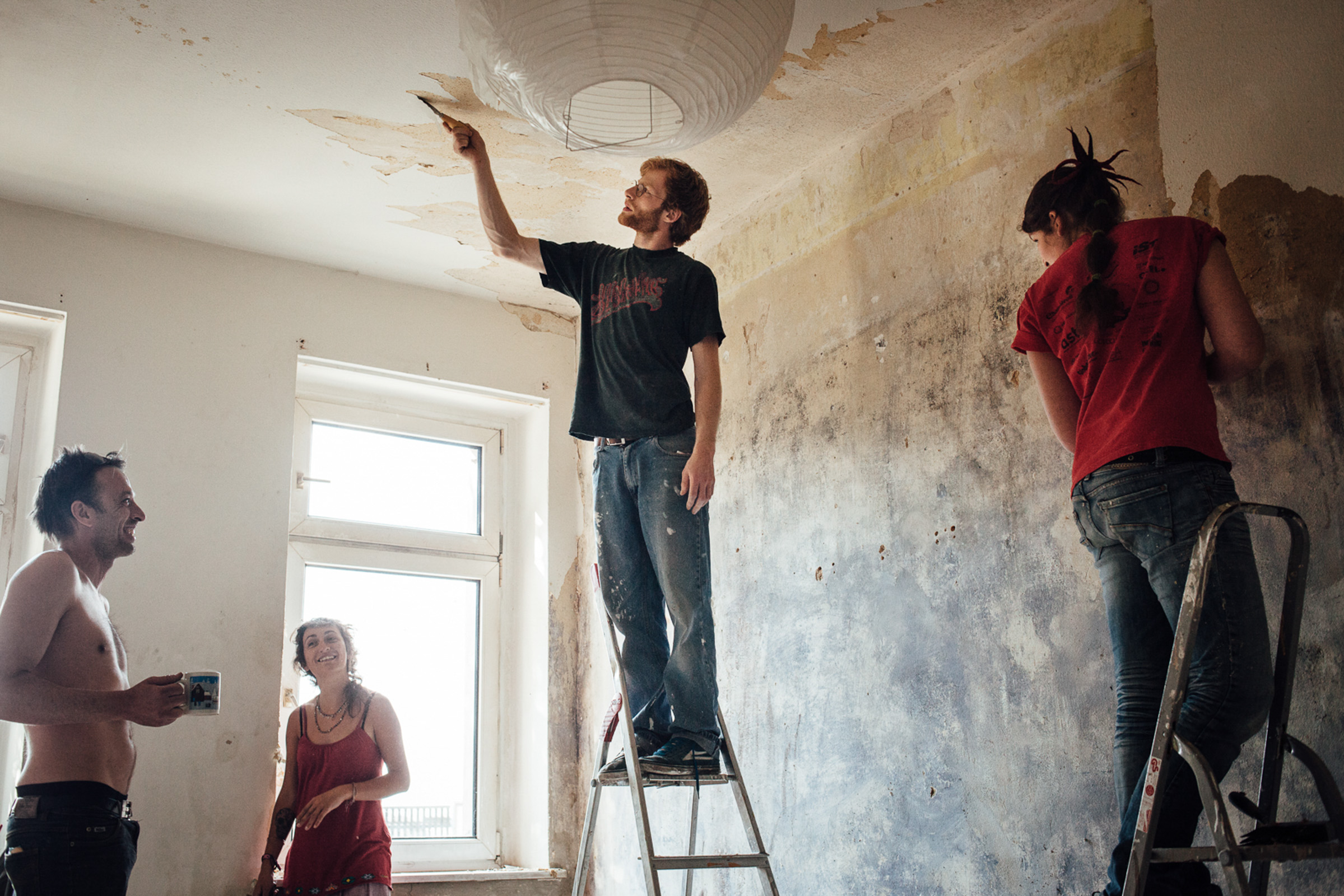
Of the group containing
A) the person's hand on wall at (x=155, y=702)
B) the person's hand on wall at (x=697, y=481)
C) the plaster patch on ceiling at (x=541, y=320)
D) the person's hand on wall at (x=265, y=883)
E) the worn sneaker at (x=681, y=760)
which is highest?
the plaster patch on ceiling at (x=541, y=320)

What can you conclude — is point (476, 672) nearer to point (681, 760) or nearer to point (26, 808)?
point (26, 808)

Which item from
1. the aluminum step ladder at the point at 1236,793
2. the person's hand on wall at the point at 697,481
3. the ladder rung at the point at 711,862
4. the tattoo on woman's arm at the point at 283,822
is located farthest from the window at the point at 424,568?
the aluminum step ladder at the point at 1236,793

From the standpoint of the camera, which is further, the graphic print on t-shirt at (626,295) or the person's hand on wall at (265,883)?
the person's hand on wall at (265,883)

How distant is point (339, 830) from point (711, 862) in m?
1.56

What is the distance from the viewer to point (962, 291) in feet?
8.69

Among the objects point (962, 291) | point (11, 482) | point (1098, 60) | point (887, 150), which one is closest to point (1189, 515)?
point (962, 291)

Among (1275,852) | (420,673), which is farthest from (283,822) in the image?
(1275,852)

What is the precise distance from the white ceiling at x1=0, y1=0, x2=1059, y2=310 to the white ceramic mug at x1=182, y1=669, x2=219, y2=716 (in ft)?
5.39

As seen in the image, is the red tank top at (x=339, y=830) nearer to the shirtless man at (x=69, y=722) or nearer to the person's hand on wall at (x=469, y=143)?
the shirtless man at (x=69, y=722)

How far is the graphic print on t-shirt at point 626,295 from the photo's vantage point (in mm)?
2455

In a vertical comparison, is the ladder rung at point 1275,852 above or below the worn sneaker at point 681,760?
below

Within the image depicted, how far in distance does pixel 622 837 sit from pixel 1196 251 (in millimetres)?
2665

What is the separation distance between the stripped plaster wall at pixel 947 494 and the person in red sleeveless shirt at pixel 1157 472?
1.11ft

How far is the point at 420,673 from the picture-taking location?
3811mm
